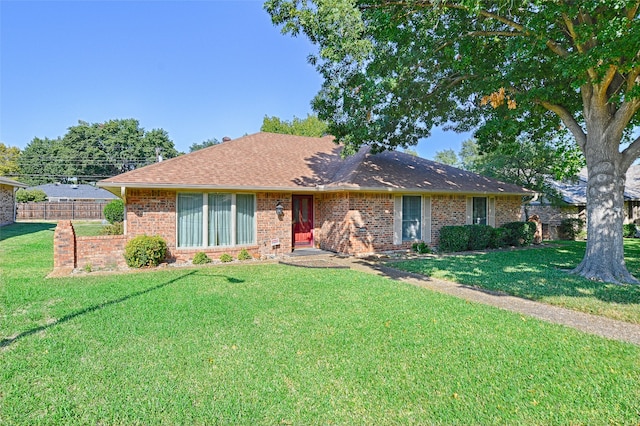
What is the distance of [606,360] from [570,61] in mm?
6430

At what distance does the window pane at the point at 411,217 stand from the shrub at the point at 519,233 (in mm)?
4610

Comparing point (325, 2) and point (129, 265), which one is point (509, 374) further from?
point (129, 265)

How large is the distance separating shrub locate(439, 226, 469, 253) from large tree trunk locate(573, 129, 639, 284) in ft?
15.8

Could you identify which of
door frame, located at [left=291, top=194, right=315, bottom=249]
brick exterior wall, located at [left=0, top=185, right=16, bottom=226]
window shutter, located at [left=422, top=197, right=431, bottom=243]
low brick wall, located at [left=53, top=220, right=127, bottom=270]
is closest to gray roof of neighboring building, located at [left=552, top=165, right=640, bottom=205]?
window shutter, located at [left=422, top=197, right=431, bottom=243]

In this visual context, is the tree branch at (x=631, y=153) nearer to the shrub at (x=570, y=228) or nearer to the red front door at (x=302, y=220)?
the red front door at (x=302, y=220)

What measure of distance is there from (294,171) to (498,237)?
9.15 meters

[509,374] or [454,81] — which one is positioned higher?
[454,81]

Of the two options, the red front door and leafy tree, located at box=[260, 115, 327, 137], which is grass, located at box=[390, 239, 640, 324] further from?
leafy tree, located at box=[260, 115, 327, 137]

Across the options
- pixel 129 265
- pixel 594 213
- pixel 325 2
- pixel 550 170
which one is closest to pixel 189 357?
pixel 129 265

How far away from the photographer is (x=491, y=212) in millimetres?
15680

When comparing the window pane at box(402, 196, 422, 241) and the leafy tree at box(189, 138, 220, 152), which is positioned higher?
the leafy tree at box(189, 138, 220, 152)

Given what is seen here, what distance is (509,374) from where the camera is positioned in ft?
11.8

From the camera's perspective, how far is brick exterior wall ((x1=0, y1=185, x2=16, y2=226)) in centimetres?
2195

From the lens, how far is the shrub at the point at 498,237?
14.2 metres
